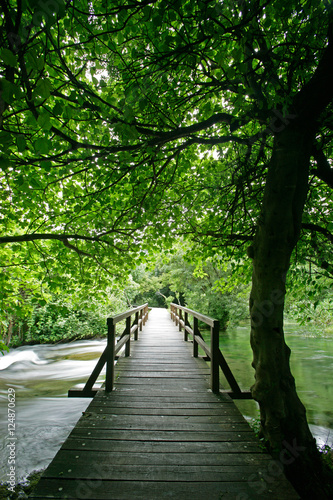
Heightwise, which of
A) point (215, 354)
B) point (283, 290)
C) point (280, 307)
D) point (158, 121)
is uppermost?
point (158, 121)

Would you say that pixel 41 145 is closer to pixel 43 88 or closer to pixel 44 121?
pixel 44 121

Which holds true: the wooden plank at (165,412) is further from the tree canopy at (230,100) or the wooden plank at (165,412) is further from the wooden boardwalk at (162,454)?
the tree canopy at (230,100)

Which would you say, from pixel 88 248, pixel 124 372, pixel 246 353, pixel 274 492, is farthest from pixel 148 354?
pixel 246 353

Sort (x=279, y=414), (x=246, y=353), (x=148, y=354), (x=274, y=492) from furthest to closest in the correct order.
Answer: (x=246, y=353)
(x=148, y=354)
(x=279, y=414)
(x=274, y=492)

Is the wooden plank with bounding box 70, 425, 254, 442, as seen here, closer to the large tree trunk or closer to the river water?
the large tree trunk

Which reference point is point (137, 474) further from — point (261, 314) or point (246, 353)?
point (246, 353)

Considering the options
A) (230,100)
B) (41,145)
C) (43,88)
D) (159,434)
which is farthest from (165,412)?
(230,100)

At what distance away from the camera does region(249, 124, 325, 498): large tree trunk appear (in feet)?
9.95

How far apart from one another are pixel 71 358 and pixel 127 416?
34.8 ft

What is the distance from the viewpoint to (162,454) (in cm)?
261

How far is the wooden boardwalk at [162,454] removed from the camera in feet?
7.09

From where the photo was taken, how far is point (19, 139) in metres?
1.73

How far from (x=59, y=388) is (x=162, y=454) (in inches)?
310

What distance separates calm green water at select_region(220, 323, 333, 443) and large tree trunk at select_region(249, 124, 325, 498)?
13.5 ft
